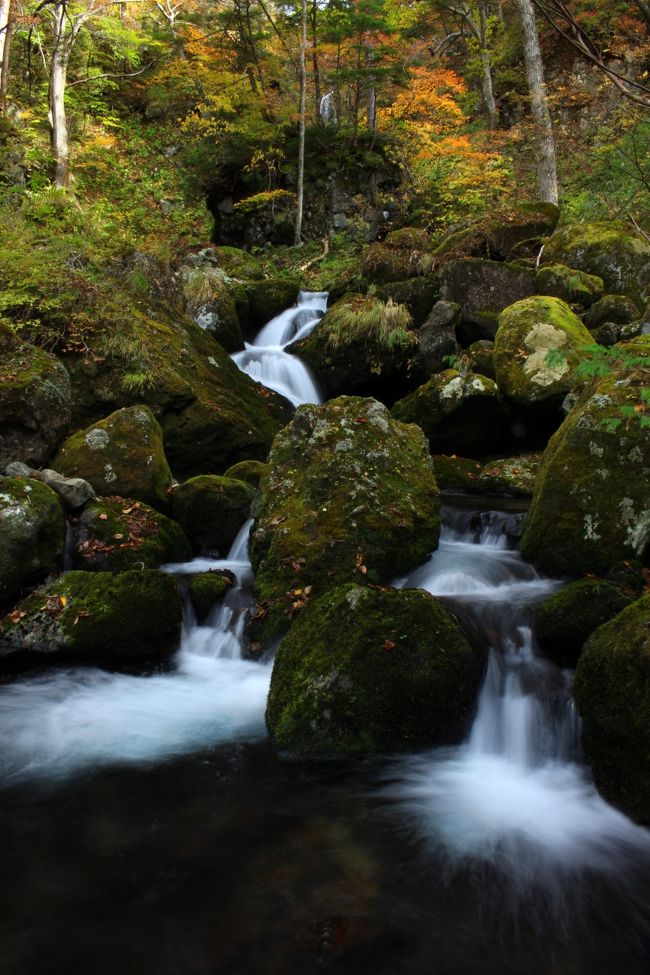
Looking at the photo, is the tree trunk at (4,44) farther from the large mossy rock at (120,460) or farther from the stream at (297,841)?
the stream at (297,841)

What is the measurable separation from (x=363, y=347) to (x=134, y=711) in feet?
28.0

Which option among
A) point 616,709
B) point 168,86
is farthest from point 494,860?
point 168,86

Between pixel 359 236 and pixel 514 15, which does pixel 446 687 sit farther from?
pixel 514 15

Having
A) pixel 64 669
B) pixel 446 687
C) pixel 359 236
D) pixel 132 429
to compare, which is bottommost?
pixel 64 669

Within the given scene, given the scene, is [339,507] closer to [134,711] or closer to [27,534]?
[134,711]

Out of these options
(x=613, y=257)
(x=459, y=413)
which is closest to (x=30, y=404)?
(x=459, y=413)

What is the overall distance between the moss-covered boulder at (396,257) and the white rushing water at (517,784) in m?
9.32

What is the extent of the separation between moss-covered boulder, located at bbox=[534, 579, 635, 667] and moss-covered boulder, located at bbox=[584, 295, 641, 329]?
287 inches

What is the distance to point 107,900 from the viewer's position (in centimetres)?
283

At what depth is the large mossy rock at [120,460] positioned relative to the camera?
7.04 m

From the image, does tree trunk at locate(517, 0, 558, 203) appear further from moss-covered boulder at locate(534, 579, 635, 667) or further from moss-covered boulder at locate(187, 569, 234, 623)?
moss-covered boulder at locate(187, 569, 234, 623)

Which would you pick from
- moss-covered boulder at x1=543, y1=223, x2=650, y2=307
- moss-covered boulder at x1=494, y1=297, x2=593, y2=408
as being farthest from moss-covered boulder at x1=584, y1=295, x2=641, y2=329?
moss-covered boulder at x1=494, y1=297, x2=593, y2=408

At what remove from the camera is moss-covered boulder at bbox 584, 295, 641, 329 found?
34.4 feet

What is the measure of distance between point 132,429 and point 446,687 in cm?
500
